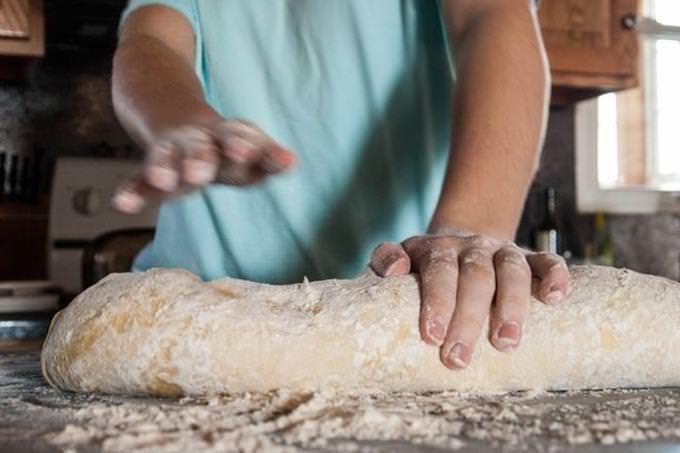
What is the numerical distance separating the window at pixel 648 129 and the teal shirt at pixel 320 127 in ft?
6.92

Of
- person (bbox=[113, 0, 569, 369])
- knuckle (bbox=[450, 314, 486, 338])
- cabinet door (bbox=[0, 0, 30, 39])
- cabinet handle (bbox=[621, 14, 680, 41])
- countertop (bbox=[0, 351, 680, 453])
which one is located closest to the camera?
countertop (bbox=[0, 351, 680, 453])

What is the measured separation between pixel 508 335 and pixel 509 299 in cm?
3

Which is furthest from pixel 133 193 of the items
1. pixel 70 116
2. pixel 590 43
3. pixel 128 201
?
pixel 590 43

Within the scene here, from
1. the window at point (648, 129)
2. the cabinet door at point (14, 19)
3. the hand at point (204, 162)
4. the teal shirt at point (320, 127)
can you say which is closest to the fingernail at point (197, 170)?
the hand at point (204, 162)

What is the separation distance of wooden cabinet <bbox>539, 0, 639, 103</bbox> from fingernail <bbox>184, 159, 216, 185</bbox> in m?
2.09

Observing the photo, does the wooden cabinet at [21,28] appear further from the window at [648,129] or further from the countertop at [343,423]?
the window at [648,129]

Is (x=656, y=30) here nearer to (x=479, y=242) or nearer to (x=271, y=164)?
(x=479, y=242)

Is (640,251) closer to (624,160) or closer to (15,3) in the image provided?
(624,160)

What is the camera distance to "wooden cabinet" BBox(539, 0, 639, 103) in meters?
2.53

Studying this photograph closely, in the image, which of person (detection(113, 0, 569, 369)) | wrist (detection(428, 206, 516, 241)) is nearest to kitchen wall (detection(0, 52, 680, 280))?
person (detection(113, 0, 569, 369))

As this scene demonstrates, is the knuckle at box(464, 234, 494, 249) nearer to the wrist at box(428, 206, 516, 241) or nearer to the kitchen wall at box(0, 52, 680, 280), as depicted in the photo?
the wrist at box(428, 206, 516, 241)

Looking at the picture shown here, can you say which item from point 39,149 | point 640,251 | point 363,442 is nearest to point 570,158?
point 640,251

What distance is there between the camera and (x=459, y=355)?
70 cm

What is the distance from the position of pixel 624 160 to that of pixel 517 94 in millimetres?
2462
